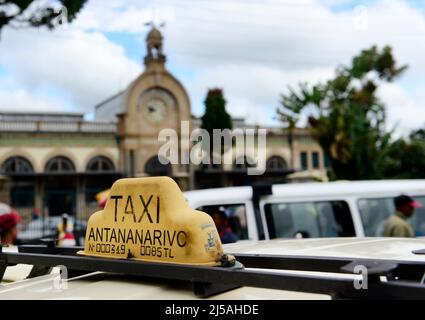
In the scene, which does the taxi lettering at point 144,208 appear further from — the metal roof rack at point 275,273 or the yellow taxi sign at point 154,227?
the metal roof rack at point 275,273

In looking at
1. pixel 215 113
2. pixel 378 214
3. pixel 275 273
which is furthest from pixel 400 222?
pixel 215 113

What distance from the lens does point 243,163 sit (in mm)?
36250

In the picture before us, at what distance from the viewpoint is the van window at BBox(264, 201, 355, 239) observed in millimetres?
6410

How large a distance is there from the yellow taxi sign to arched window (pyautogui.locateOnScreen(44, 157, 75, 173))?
1312 inches

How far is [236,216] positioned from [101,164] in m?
30.1

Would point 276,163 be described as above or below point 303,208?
above

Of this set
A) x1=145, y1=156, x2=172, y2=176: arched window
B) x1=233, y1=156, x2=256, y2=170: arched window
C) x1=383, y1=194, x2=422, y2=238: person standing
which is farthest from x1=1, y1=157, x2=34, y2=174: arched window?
x1=383, y1=194, x2=422, y2=238: person standing

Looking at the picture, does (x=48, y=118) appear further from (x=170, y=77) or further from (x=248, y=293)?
(x=248, y=293)

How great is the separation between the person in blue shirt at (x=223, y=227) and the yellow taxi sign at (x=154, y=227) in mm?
4068

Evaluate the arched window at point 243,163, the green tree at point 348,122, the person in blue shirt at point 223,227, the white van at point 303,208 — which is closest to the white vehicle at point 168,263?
the person in blue shirt at point 223,227

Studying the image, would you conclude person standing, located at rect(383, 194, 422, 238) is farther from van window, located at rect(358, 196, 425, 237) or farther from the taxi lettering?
the taxi lettering

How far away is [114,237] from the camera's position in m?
1.96

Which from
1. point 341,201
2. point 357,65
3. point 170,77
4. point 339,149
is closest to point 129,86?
point 170,77

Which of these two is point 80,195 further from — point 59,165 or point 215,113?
point 215,113
